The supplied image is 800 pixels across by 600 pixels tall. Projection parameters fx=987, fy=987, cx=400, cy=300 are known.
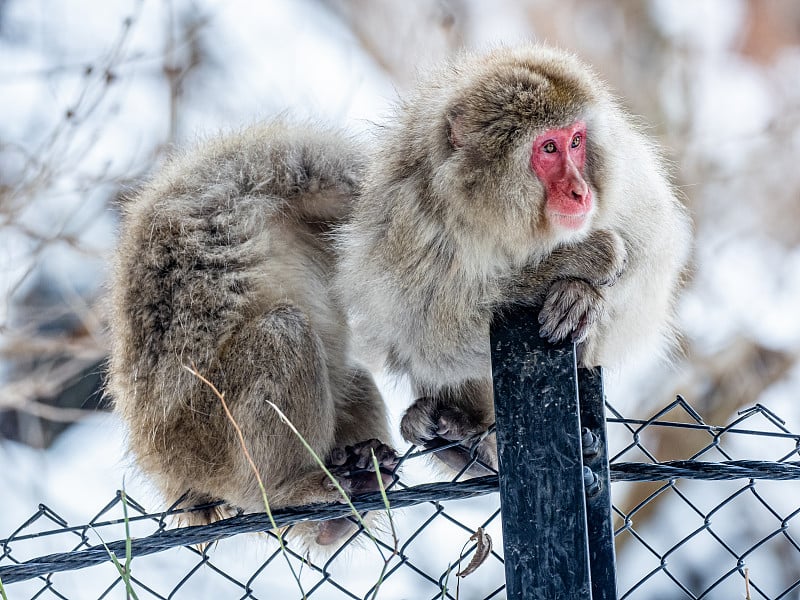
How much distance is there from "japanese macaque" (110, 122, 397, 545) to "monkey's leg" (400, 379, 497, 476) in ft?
0.73

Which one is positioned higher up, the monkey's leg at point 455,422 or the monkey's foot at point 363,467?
the monkey's leg at point 455,422

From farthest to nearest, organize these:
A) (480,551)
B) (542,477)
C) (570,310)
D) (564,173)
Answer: (564,173) → (570,310) → (480,551) → (542,477)

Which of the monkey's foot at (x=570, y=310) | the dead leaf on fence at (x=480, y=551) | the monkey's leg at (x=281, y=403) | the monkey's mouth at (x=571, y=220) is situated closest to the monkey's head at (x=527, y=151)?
the monkey's mouth at (x=571, y=220)

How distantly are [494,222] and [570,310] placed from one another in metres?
0.51

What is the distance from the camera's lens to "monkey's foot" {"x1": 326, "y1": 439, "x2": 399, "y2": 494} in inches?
120

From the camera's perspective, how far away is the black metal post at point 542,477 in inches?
84.3

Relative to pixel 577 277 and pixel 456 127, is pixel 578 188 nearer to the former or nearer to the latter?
pixel 577 277

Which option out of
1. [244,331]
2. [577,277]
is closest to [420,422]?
[244,331]

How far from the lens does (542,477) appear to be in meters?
2.18

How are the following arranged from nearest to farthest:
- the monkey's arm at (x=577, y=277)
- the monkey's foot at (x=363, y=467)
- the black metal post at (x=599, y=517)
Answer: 1. the black metal post at (x=599, y=517)
2. the monkey's arm at (x=577, y=277)
3. the monkey's foot at (x=363, y=467)

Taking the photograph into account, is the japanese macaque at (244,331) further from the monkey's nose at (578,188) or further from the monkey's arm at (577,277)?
the monkey's nose at (578,188)

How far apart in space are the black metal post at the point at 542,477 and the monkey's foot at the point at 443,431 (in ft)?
3.38

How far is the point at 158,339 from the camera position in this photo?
10.8 feet

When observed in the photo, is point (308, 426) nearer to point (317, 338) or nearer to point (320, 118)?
point (317, 338)
